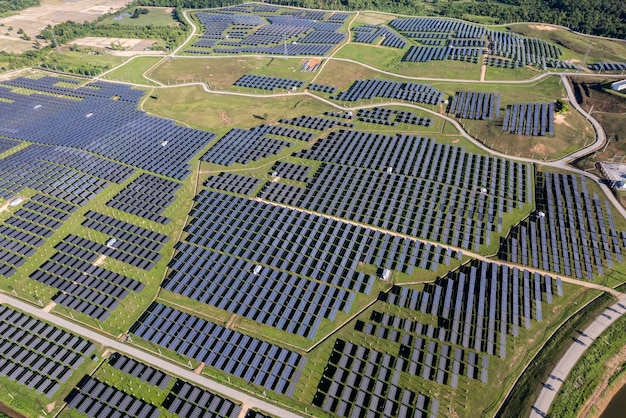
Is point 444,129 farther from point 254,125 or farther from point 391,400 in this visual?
point 391,400

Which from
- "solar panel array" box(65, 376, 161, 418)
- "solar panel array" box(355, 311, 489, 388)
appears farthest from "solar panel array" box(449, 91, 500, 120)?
"solar panel array" box(65, 376, 161, 418)

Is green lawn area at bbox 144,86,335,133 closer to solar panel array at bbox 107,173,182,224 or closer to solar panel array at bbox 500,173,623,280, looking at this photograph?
solar panel array at bbox 107,173,182,224

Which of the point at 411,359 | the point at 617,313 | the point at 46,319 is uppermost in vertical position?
the point at 617,313

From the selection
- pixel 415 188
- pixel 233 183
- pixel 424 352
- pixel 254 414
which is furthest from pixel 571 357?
pixel 233 183

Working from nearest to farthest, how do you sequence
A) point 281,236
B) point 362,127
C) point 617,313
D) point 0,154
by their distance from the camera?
point 617,313 → point 281,236 → point 0,154 → point 362,127

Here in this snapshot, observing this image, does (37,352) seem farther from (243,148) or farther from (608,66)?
(608,66)

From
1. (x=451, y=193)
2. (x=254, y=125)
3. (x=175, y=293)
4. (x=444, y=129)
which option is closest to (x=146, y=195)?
(x=175, y=293)
